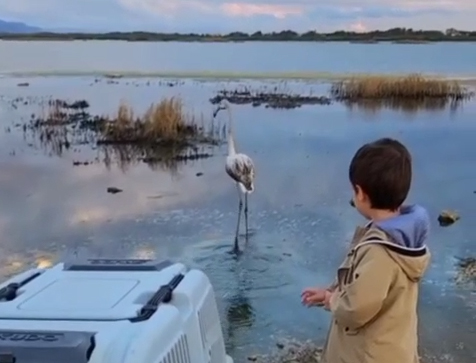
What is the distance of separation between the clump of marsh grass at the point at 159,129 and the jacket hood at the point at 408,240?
9499 millimetres

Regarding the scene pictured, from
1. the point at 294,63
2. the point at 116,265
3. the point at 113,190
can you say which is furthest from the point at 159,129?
the point at 294,63

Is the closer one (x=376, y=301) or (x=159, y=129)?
(x=376, y=301)

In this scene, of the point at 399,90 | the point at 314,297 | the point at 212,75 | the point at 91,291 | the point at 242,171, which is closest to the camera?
the point at 91,291

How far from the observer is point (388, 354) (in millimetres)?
2225

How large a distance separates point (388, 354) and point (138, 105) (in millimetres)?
14235

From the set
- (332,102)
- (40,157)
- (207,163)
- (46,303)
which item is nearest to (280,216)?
(207,163)

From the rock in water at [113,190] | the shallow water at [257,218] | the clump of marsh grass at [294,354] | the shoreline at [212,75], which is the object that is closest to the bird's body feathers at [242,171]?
the shallow water at [257,218]

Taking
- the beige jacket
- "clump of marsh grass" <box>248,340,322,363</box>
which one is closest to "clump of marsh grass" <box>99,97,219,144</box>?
"clump of marsh grass" <box>248,340,322,363</box>

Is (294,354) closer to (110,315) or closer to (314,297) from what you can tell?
(314,297)

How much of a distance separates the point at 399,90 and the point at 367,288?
1714 centimetres

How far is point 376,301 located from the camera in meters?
2.12

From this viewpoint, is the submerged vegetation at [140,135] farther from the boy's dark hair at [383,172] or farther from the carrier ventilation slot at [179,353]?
the carrier ventilation slot at [179,353]

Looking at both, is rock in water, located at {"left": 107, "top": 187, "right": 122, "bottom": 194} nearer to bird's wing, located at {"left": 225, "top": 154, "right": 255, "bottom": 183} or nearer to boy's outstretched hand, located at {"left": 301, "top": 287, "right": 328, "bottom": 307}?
bird's wing, located at {"left": 225, "top": 154, "right": 255, "bottom": 183}

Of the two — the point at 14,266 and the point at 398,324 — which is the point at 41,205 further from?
the point at 398,324
